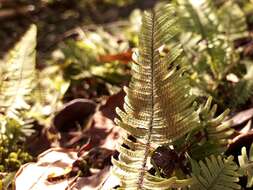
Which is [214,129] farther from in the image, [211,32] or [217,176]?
[211,32]

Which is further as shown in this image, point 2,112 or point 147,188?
point 2,112

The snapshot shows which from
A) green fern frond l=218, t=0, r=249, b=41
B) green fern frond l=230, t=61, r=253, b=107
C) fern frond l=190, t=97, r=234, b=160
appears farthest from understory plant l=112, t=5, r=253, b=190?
green fern frond l=218, t=0, r=249, b=41

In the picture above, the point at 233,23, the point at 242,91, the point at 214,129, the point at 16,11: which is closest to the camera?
the point at 214,129

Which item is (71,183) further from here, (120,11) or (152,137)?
(120,11)

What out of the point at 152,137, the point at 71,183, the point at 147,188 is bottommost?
the point at 71,183

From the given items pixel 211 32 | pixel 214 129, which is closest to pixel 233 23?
pixel 211 32

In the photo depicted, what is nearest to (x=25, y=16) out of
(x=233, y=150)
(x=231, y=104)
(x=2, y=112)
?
(x=2, y=112)
